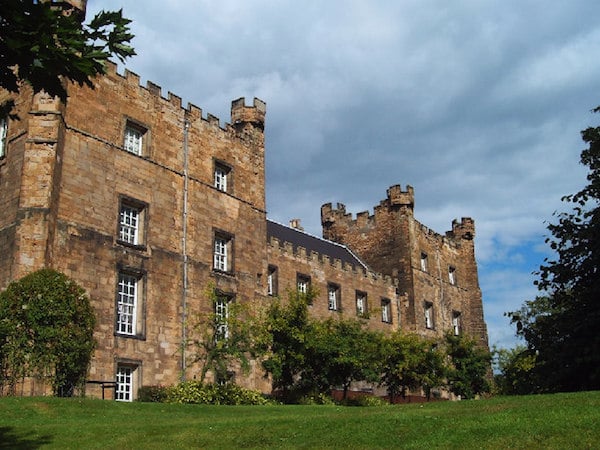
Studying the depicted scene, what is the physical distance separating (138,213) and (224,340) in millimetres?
6347

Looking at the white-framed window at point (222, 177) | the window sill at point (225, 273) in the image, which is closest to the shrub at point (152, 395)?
the window sill at point (225, 273)

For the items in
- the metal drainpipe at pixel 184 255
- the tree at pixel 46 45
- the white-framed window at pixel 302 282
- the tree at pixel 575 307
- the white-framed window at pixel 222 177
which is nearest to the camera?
the tree at pixel 46 45

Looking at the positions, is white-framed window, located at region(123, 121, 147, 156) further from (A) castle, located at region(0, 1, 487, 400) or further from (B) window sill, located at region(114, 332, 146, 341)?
(B) window sill, located at region(114, 332, 146, 341)

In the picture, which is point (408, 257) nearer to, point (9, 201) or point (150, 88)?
point (150, 88)

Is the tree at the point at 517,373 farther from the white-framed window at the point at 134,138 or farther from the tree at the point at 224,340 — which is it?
the white-framed window at the point at 134,138

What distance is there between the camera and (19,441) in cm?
1409

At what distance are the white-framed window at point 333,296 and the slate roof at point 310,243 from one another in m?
2.60

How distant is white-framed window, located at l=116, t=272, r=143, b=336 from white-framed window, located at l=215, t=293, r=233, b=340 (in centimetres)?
312

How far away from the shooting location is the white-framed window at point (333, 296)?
42.3 metres

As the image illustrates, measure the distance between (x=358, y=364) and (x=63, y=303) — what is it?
13.1m

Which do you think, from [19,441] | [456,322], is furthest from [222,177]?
[456,322]

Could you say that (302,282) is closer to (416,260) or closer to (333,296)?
(333,296)

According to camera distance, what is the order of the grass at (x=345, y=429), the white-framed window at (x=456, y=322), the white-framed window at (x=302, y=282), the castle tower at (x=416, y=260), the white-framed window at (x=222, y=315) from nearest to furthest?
1. the grass at (x=345, y=429)
2. the white-framed window at (x=222, y=315)
3. the white-framed window at (x=302, y=282)
4. the castle tower at (x=416, y=260)
5. the white-framed window at (x=456, y=322)

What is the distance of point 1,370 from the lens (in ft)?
71.3
